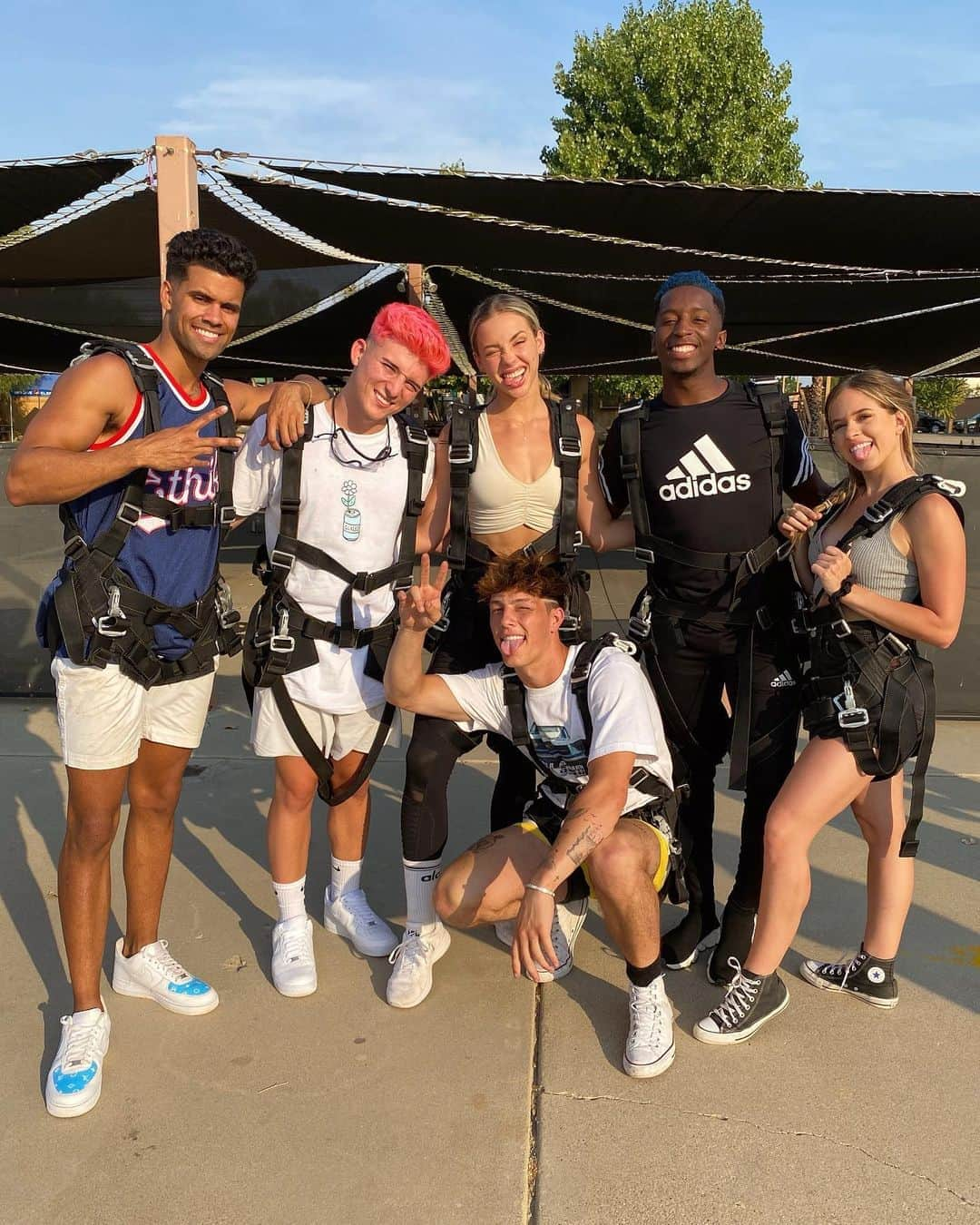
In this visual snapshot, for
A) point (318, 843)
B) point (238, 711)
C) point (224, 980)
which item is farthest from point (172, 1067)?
point (238, 711)

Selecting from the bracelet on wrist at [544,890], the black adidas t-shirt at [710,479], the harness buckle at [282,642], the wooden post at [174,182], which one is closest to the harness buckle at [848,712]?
the black adidas t-shirt at [710,479]

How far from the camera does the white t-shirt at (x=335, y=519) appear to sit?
2717 millimetres

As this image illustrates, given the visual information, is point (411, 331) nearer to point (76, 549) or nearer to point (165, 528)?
point (165, 528)

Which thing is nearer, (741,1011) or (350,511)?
(741,1011)

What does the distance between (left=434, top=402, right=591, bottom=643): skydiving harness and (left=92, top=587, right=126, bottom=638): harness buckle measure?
3.11 feet

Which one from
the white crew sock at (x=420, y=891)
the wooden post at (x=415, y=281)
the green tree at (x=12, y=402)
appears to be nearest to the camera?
the white crew sock at (x=420, y=891)

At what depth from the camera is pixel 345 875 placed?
3.13 metres

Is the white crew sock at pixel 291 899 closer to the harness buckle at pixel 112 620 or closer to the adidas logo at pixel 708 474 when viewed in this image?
the harness buckle at pixel 112 620

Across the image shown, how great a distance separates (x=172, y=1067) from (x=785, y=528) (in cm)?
216

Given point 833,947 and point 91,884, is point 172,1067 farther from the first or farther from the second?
point 833,947

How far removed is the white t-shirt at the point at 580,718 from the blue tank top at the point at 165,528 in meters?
0.77

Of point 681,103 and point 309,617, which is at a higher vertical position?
point 681,103

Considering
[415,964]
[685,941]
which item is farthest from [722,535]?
[415,964]

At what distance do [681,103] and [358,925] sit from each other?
23.6 meters
